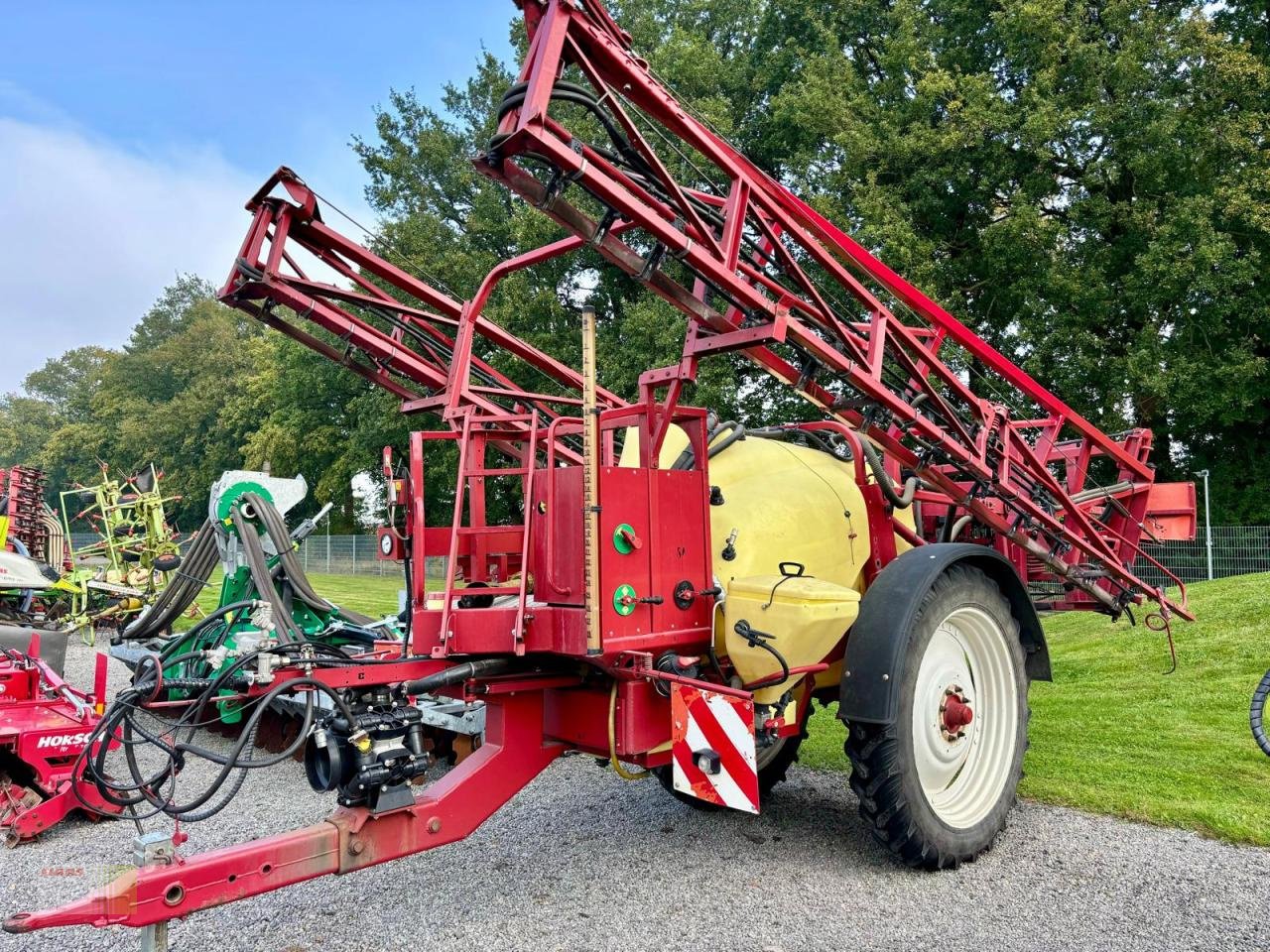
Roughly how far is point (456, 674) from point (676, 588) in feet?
3.05

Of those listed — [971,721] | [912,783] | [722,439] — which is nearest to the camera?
[912,783]

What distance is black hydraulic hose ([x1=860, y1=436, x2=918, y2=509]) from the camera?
172 inches

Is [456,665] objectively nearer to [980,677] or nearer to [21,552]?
[980,677]

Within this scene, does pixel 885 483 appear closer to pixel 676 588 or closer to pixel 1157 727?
pixel 676 588

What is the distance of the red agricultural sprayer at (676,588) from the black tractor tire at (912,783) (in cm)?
1

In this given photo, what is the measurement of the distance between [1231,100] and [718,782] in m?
18.7

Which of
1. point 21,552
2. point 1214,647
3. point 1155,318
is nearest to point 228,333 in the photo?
point 21,552

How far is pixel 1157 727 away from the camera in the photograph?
6.47 metres

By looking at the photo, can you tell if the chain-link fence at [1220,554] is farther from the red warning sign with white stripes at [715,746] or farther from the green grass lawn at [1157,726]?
the red warning sign with white stripes at [715,746]

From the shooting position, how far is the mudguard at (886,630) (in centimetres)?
383

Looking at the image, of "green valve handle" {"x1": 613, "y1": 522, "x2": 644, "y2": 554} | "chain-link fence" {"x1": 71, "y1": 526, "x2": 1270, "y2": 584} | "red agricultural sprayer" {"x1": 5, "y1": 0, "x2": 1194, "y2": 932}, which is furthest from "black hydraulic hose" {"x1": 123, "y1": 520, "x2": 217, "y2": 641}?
"chain-link fence" {"x1": 71, "y1": 526, "x2": 1270, "y2": 584}

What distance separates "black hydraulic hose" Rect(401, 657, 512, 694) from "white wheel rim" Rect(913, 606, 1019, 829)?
1.83 m

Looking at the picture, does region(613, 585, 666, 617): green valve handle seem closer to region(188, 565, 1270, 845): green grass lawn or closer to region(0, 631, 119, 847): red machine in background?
region(188, 565, 1270, 845): green grass lawn

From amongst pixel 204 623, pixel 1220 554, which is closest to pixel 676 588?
pixel 204 623
